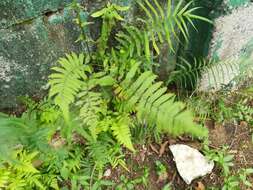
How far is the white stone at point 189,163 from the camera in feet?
9.52

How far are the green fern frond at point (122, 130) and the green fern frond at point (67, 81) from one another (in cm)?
39

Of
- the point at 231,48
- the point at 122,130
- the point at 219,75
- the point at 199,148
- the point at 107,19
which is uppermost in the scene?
the point at 107,19

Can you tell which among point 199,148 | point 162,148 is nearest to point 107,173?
point 162,148

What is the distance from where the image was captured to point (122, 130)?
261 cm

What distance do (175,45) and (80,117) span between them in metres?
0.92

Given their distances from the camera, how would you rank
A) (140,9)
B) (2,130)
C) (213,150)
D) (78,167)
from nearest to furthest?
(2,130) → (140,9) → (78,167) → (213,150)

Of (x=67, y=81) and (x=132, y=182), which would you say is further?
(x=132, y=182)

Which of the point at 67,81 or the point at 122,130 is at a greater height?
the point at 67,81

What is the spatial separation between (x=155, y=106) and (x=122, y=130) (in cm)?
47

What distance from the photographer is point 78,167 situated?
2834mm

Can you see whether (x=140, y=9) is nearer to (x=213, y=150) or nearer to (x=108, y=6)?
(x=108, y=6)

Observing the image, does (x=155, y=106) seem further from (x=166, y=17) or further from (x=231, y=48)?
(x=231, y=48)

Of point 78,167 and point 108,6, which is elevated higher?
point 108,6

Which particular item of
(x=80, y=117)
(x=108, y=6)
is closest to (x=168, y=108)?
(x=80, y=117)
